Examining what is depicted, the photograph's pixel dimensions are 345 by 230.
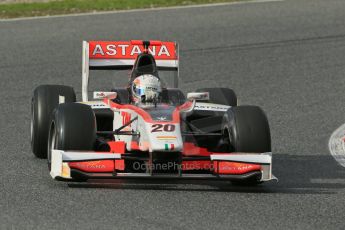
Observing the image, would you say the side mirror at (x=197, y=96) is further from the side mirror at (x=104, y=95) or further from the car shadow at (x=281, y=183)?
the car shadow at (x=281, y=183)

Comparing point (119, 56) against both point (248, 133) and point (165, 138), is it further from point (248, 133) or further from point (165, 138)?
point (165, 138)

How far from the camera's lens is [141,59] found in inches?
515

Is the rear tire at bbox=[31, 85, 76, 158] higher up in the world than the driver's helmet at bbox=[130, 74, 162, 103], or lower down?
lower down

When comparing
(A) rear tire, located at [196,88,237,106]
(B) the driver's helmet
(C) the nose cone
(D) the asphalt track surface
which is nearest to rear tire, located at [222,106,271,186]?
(D) the asphalt track surface

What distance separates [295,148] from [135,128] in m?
2.81

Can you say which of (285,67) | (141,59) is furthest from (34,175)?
(285,67)

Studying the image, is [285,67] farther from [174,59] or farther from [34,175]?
[34,175]

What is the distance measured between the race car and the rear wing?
19.1 inches

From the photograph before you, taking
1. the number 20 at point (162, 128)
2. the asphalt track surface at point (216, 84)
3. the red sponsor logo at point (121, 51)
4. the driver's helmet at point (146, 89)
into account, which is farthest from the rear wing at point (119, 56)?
the number 20 at point (162, 128)

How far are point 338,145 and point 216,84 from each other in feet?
15.3

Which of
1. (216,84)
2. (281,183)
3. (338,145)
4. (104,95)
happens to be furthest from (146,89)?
(216,84)

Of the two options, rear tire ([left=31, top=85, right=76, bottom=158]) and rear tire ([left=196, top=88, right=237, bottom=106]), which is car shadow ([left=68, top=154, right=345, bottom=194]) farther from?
rear tire ([left=31, top=85, right=76, bottom=158])

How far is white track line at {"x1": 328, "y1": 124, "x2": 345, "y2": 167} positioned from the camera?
527 inches

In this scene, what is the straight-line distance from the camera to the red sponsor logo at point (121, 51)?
13.9 m
